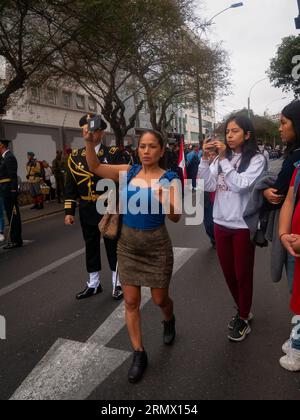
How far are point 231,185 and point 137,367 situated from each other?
5.17 feet

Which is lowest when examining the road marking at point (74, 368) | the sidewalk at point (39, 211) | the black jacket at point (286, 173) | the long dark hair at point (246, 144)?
the road marking at point (74, 368)

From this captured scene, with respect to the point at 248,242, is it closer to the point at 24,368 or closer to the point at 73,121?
the point at 24,368

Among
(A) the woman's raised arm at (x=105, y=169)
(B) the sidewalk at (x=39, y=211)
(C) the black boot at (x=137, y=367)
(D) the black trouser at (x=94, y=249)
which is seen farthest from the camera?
(B) the sidewalk at (x=39, y=211)

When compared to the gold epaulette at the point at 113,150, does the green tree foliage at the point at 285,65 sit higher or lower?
higher

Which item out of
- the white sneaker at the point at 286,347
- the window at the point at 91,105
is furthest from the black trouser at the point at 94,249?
the window at the point at 91,105

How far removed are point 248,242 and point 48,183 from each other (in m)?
12.9

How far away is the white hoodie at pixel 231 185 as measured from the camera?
122 inches

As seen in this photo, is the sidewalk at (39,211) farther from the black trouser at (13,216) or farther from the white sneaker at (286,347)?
the white sneaker at (286,347)

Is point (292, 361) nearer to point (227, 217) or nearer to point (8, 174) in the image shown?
point (227, 217)

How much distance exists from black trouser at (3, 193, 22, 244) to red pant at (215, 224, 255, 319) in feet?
17.2

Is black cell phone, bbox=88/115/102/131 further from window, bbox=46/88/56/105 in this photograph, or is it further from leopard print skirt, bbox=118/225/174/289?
window, bbox=46/88/56/105

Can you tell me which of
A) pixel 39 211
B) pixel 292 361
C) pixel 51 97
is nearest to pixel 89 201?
pixel 292 361

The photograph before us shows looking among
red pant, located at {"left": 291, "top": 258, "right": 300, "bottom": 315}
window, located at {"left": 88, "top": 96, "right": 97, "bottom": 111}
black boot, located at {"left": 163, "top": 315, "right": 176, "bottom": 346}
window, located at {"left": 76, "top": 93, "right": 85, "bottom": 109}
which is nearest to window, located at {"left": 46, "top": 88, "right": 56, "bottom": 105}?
window, located at {"left": 76, "top": 93, "right": 85, "bottom": 109}

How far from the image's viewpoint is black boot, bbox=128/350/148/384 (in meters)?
2.79
